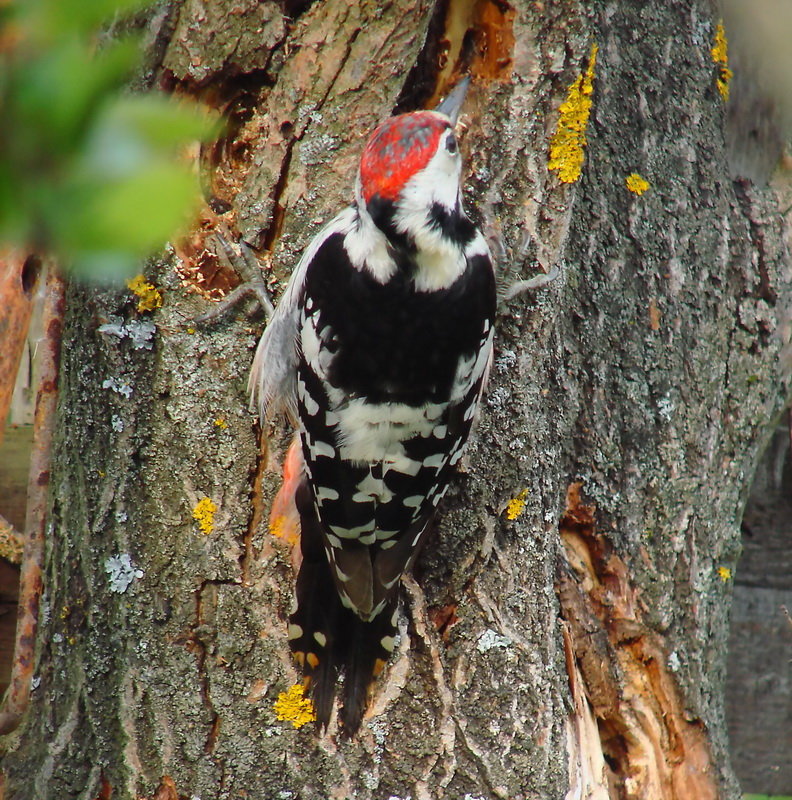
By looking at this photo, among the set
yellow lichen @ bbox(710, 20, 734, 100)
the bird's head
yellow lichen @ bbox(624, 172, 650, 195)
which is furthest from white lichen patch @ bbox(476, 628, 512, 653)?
yellow lichen @ bbox(710, 20, 734, 100)

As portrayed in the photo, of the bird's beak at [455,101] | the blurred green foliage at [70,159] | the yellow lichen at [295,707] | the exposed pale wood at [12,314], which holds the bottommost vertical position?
the yellow lichen at [295,707]

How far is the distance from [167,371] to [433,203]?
727 mm

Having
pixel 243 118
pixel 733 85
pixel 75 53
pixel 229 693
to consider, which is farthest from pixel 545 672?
pixel 75 53

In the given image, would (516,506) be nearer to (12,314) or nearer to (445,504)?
(445,504)

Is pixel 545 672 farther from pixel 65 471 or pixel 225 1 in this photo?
pixel 225 1

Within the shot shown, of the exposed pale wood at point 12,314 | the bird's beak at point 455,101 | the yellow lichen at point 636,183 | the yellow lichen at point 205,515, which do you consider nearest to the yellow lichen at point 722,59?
the yellow lichen at point 636,183

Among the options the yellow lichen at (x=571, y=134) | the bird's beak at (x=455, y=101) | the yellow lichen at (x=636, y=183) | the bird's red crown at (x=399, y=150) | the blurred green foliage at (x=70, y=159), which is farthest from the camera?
the yellow lichen at (x=636, y=183)

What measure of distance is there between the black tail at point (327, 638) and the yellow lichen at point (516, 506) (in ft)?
1.12

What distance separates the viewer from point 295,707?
204cm

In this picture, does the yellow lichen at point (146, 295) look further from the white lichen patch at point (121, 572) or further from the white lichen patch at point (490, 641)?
the white lichen patch at point (490, 641)

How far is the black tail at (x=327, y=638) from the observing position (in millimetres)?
2047

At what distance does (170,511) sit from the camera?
6.79 feet

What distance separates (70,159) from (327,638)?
1.73 metres

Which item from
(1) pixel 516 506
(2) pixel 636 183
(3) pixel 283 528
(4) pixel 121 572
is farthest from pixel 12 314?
(2) pixel 636 183
